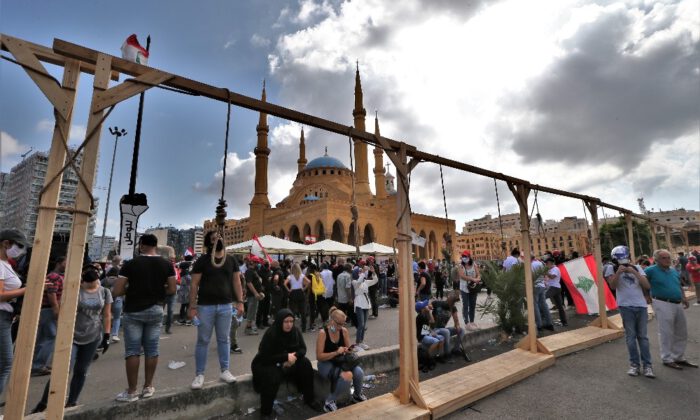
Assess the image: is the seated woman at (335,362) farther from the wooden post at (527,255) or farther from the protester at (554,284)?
the protester at (554,284)

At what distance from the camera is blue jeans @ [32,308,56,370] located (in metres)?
4.30

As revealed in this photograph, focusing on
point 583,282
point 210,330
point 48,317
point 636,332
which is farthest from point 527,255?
point 48,317

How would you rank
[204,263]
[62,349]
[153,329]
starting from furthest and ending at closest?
[204,263]
[153,329]
[62,349]

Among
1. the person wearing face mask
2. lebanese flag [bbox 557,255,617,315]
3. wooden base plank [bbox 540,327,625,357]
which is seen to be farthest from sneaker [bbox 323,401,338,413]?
lebanese flag [bbox 557,255,617,315]

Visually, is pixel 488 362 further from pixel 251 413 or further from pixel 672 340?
pixel 251 413

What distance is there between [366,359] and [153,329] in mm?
3019

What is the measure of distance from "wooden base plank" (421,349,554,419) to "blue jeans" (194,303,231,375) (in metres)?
2.37

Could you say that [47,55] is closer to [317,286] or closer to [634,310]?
[317,286]

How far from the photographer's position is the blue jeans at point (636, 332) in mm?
4777

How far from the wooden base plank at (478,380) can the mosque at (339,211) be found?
967 inches

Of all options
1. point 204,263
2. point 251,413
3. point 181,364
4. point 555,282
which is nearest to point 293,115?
point 204,263

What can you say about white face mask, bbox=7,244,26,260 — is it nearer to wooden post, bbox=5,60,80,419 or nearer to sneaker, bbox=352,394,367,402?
wooden post, bbox=5,60,80,419

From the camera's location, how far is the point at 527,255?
18.7ft

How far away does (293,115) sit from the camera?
11.5 ft
